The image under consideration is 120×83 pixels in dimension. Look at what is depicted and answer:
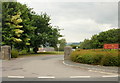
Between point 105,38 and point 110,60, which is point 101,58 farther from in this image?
point 105,38

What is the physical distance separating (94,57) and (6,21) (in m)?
19.1

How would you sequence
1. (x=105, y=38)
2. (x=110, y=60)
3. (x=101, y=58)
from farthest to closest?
(x=105, y=38)
(x=101, y=58)
(x=110, y=60)

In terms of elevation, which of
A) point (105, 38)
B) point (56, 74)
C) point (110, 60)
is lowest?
point (56, 74)

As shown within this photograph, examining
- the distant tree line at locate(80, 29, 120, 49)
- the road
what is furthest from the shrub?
the distant tree line at locate(80, 29, 120, 49)

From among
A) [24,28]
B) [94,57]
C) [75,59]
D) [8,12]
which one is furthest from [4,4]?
[94,57]

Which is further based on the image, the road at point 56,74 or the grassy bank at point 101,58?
the grassy bank at point 101,58

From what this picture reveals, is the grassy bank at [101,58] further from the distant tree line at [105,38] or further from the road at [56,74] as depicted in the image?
the distant tree line at [105,38]

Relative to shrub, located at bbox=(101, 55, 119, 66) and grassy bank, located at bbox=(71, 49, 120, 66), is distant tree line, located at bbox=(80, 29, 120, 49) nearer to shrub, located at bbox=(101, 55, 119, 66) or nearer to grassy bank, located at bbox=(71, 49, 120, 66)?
grassy bank, located at bbox=(71, 49, 120, 66)

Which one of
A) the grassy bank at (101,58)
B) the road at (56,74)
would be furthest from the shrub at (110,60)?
the road at (56,74)

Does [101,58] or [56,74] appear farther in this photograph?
[101,58]

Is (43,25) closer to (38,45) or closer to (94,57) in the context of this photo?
(38,45)

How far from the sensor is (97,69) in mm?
12148

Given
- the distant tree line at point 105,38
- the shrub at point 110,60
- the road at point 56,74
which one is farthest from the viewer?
the distant tree line at point 105,38

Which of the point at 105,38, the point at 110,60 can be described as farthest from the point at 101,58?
the point at 105,38
